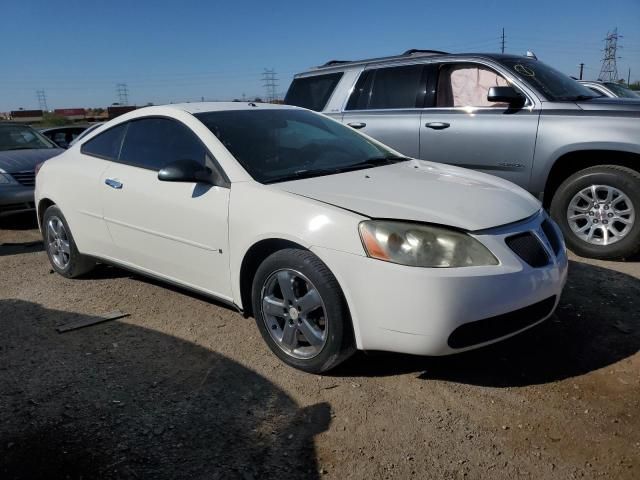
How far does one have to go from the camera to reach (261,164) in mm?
3574

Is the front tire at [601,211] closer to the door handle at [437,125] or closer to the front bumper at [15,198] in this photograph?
the door handle at [437,125]

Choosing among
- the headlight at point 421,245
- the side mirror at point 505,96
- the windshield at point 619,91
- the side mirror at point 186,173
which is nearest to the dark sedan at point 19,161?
the side mirror at point 186,173

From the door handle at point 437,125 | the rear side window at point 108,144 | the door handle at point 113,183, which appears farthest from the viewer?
the door handle at point 437,125

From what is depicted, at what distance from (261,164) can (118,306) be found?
1762mm

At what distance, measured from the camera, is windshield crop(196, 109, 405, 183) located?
359 centimetres

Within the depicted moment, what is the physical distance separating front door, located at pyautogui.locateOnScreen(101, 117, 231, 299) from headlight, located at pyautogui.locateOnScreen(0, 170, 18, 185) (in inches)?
159

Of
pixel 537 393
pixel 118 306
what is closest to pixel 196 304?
pixel 118 306

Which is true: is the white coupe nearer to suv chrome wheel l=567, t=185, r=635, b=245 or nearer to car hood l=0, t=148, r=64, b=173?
suv chrome wheel l=567, t=185, r=635, b=245

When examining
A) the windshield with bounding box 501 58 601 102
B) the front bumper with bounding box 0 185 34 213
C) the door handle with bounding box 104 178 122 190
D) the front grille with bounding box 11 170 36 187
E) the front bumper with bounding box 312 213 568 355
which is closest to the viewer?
the front bumper with bounding box 312 213 568 355

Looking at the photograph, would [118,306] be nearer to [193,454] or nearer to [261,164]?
[261,164]

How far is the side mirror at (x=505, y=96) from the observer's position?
17.5ft

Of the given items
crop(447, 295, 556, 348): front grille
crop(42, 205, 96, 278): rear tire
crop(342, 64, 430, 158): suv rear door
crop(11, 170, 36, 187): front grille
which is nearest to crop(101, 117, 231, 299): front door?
crop(42, 205, 96, 278): rear tire

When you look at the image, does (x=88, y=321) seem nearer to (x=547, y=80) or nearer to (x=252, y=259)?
(x=252, y=259)

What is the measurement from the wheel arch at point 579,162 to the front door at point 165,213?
3387mm
